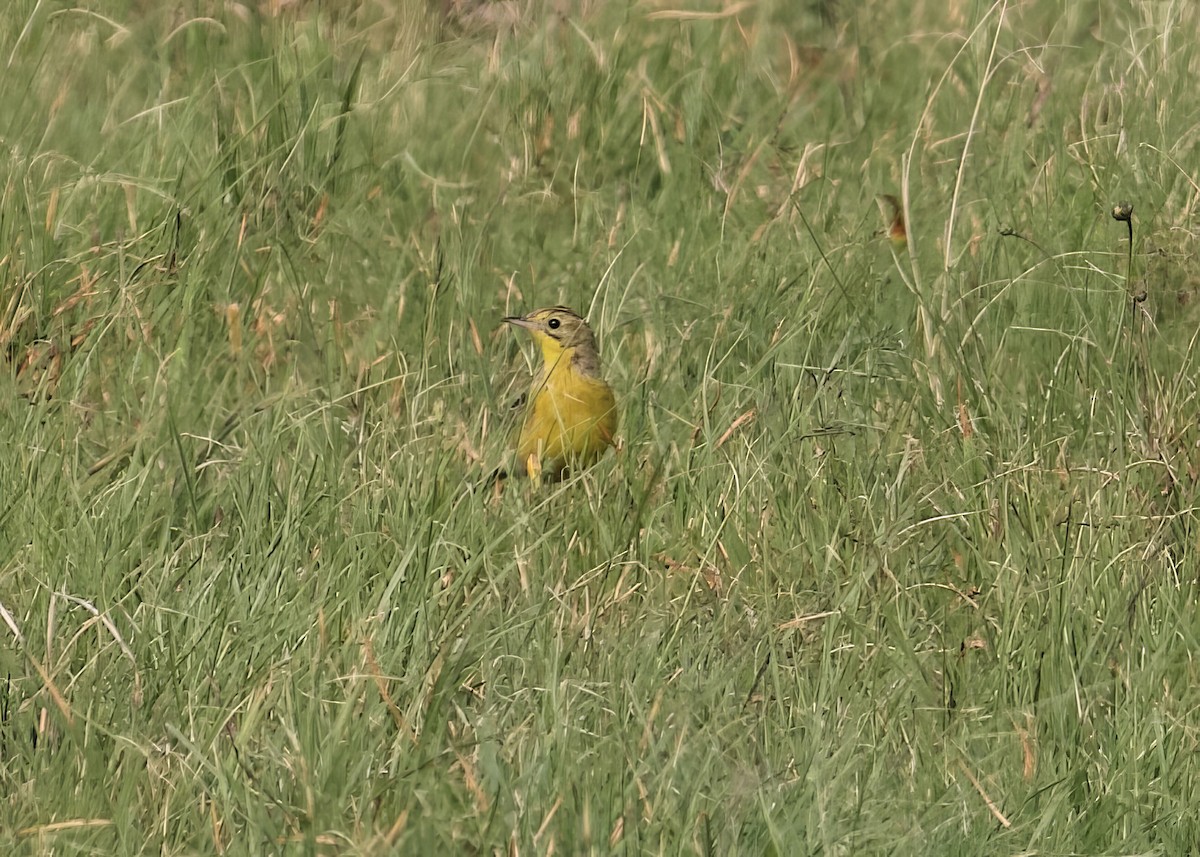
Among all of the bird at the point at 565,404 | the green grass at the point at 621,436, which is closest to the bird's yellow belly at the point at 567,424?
the bird at the point at 565,404

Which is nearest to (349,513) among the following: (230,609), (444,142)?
(230,609)

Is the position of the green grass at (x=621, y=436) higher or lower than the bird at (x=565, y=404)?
higher

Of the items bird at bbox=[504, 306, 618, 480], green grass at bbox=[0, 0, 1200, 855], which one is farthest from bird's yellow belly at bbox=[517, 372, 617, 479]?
green grass at bbox=[0, 0, 1200, 855]

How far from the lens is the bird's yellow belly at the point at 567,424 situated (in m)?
5.14

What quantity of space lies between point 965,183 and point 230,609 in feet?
10.6

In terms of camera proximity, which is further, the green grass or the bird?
the bird

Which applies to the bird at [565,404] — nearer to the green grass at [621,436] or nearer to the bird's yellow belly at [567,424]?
the bird's yellow belly at [567,424]

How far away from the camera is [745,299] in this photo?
5.55 meters

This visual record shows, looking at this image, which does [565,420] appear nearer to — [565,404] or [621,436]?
[565,404]

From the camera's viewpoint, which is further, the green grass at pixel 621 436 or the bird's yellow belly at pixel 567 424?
the bird's yellow belly at pixel 567 424

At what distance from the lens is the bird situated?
5.14 meters

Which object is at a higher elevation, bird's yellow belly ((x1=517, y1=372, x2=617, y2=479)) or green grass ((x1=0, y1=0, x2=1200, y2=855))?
green grass ((x1=0, y1=0, x2=1200, y2=855))

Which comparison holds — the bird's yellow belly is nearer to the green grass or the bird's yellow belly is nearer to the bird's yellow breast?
the bird's yellow breast

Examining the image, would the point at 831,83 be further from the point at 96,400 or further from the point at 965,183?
the point at 96,400
